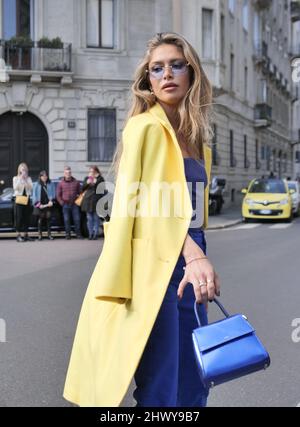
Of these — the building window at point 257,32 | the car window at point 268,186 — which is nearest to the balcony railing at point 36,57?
the car window at point 268,186

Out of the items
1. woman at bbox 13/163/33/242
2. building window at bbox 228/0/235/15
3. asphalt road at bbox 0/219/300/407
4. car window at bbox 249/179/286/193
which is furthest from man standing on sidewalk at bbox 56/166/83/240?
A: building window at bbox 228/0/235/15

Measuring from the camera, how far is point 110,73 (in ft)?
82.4

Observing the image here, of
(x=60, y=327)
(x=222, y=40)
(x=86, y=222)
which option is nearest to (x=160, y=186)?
(x=60, y=327)

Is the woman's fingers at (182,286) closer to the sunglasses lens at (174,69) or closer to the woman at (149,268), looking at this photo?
the woman at (149,268)

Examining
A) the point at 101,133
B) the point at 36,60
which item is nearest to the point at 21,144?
the point at 101,133

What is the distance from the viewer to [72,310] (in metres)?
6.73

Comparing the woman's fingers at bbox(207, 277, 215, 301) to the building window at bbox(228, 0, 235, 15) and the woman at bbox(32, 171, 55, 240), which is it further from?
the building window at bbox(228, 0, 235, 15)

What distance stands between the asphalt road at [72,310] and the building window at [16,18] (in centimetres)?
1309

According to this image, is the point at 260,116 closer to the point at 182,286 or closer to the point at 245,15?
the point at 245,15

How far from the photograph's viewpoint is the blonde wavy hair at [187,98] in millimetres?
2443

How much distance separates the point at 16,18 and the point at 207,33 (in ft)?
31.1

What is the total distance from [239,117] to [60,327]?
31.1 m

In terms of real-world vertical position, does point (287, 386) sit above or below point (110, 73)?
below
